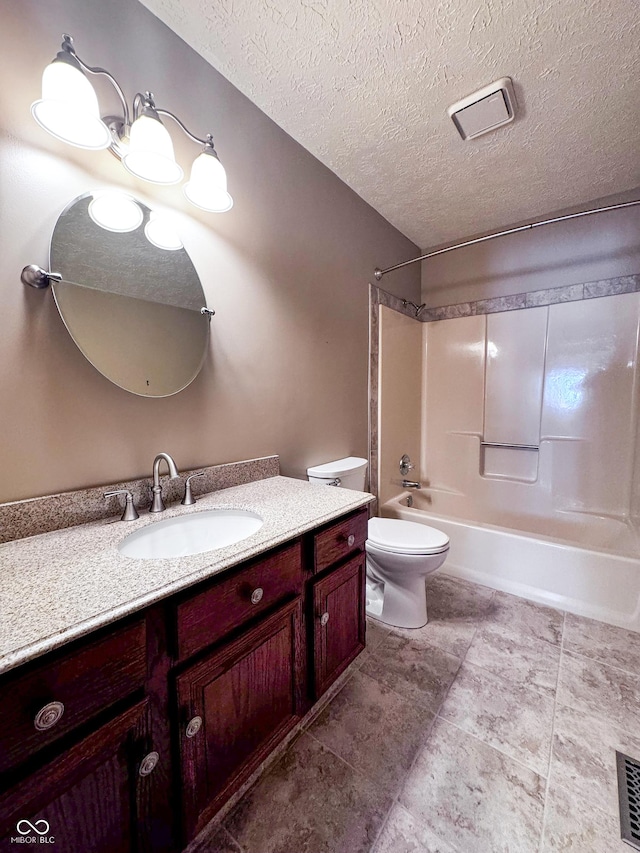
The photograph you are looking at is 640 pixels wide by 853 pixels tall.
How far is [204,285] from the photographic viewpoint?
1.30 metres

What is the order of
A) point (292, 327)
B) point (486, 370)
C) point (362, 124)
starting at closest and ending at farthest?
1. point (362, 124)
2. point (292, 327)
3. point (486, 370)

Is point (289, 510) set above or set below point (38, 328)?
below

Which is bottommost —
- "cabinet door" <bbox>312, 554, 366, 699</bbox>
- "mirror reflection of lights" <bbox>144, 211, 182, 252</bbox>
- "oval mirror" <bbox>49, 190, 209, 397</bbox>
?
"cabinet door" <bbox>312, 554, 366, 699</bbox>

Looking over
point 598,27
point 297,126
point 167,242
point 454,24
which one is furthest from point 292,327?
point 598,27

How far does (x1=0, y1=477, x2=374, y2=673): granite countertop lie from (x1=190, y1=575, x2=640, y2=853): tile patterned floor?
78cm

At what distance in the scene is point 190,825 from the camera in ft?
2.46

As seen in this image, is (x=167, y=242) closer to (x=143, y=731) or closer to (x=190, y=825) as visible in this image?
(x=143, y=731)

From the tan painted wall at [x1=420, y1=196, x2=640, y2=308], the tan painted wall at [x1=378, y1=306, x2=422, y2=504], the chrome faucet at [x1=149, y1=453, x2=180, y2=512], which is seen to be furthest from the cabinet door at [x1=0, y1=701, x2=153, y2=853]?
the tan painted wall at [x1=420, y1=196, x2=640, y2=308]

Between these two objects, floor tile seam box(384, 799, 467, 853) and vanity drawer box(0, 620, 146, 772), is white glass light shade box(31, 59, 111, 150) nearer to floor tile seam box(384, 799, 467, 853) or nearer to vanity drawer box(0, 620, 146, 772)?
vanity drawer box(0, 620, 146, 772)

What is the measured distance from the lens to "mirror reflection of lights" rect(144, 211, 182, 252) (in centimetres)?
114

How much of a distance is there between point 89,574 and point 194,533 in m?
0.41

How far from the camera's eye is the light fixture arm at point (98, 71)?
2.76 ft

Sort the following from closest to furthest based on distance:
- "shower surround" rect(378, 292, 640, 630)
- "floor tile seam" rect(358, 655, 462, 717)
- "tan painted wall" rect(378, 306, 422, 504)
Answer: "floor tile seam" rect(358, 655, 462, 717)
"shower surround" rect(378, 292, 640, 630)
"tan painted wall" rect(378, 306, 422, 504)

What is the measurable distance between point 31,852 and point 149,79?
1.96 m
